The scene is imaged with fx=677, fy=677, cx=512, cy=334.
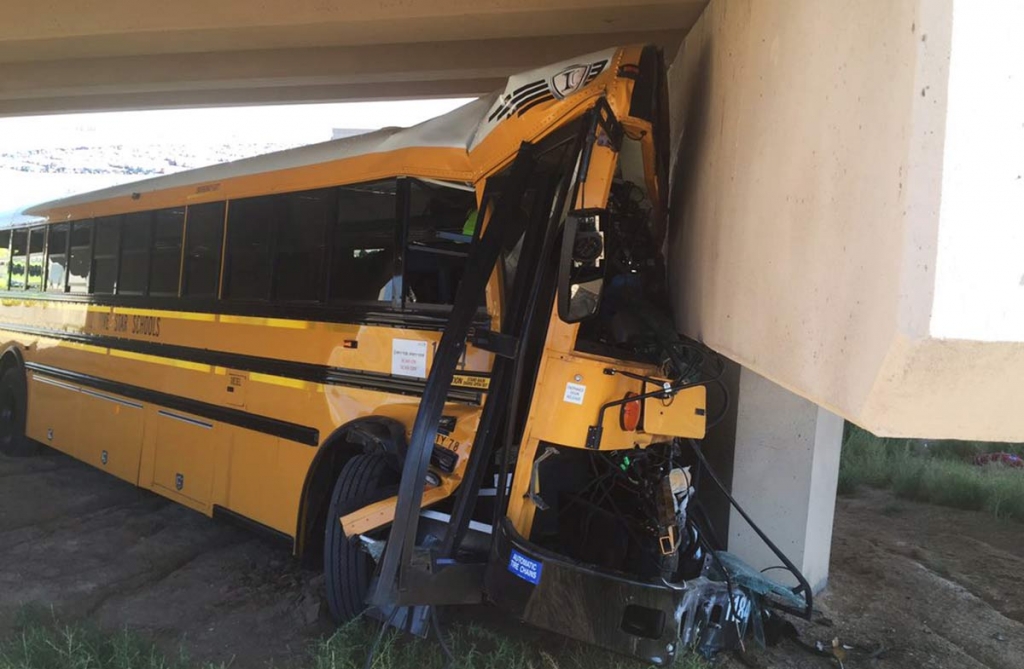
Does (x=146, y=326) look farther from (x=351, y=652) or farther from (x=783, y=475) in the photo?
(x=783, y=475)

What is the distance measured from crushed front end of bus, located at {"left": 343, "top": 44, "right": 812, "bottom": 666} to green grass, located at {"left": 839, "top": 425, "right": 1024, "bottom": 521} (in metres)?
4.54

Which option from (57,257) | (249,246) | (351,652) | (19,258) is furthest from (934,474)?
(19,258)

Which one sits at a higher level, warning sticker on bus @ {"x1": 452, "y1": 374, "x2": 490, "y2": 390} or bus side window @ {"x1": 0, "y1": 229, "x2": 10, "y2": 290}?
bus side window @ {"x1": 0, "y1": 229, "x2": 10, "y2": 290}

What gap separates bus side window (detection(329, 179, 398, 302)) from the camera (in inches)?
143

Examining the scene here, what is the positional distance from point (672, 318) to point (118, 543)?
4268 mm

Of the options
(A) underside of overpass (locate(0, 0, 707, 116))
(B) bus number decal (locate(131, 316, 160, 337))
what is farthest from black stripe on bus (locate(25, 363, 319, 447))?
(A) underside of overpass (locate(0, 0, 707, 116))

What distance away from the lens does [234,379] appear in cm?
459

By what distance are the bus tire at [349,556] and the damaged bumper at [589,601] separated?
0.91 meters

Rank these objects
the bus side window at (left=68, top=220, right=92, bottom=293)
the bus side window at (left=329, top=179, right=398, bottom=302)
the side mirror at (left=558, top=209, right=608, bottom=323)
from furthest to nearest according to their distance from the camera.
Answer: the bus side window at (left=68, top=220, right=92, bottom=293), the bus side window at (left=329, top=179, right=398, bottom=302), the side mirror at (left=558, top=209, right=608, bottom=323)

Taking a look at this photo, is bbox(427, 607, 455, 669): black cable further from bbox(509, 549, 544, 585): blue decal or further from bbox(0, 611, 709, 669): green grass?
bbox(509, 549, 544, 585): blue decal

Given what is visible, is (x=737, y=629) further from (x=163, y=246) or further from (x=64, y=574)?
(x=163, y=246)

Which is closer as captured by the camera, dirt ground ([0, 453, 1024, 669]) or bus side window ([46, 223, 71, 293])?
dirt ground ([0, 453, 1024, 669])

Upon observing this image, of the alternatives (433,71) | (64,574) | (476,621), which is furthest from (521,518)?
(433,71)

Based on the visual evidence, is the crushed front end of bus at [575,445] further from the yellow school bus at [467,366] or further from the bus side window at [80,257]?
the bus side window at [80,257]
